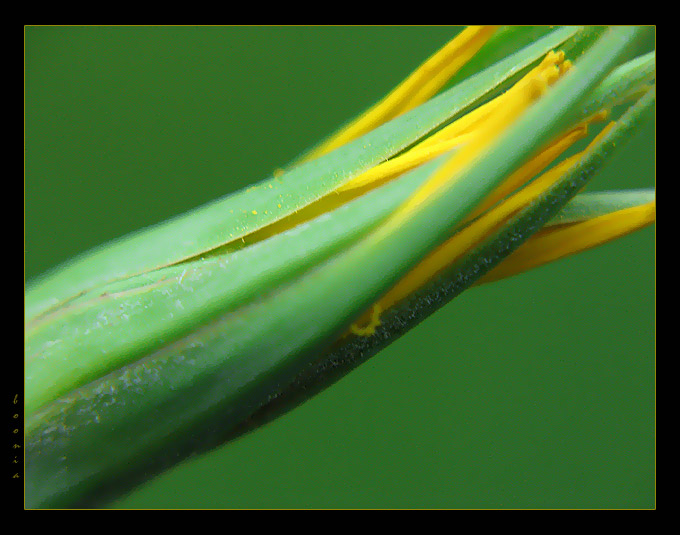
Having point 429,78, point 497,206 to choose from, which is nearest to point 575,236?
point 497,206

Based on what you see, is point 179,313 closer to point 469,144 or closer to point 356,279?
point 356,279

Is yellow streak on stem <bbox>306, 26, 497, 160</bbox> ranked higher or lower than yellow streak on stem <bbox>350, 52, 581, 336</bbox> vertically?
higher

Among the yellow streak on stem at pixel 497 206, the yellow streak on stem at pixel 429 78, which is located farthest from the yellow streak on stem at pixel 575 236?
the yellow streak on stem at pixel 429 78

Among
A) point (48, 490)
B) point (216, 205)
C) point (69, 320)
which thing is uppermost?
point (216, 205)

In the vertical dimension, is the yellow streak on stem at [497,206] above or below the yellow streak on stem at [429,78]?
below

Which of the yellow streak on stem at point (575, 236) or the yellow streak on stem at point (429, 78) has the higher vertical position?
the yellow streak on stem at point (429, 78)

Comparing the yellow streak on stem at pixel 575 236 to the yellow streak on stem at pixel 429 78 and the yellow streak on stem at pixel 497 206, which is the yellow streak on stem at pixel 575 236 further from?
the yellow streak on stem at pixel 429 78

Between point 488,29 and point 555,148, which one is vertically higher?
point 488,29

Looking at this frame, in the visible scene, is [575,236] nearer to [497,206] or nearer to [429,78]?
[497,206]

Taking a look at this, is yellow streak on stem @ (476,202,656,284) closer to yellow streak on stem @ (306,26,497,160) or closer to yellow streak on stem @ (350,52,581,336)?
yellow streak on stem @ (350,52,581,336)

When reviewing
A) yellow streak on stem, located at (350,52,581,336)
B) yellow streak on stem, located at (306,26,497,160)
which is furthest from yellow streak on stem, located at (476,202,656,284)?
yellow streak on stem, located at (306,26,497,160)

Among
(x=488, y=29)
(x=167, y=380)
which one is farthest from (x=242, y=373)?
(x=488, y=29)
